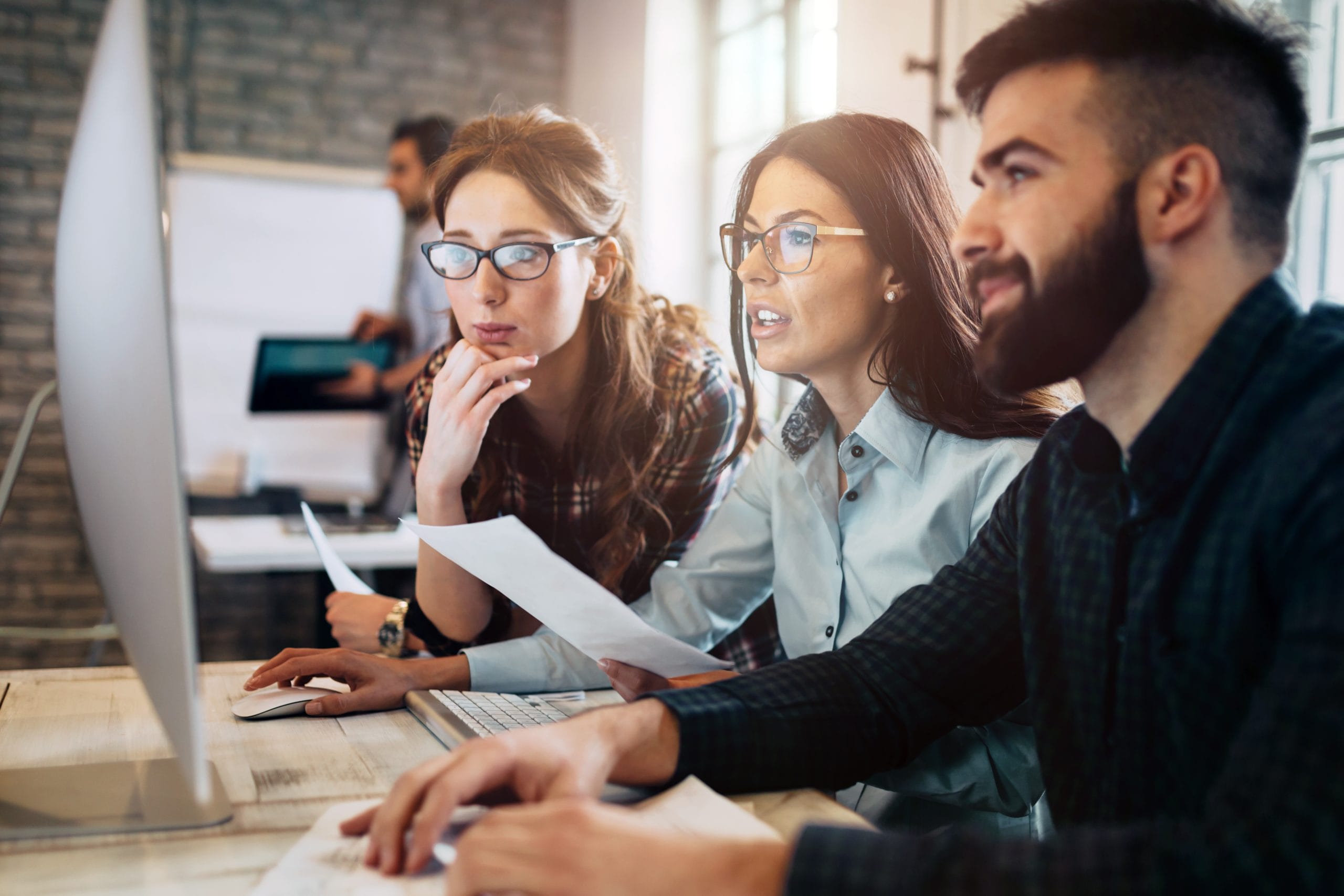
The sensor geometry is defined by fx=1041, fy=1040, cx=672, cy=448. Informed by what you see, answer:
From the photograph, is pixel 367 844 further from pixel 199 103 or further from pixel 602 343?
pixel 199 103

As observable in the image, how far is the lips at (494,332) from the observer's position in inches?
54.7

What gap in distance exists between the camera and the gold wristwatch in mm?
1354

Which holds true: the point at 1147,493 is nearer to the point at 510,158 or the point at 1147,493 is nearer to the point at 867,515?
the point at 867,515

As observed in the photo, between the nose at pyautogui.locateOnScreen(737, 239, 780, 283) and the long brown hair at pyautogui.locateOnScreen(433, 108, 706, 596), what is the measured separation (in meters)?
0.31

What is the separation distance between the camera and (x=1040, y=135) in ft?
2.36

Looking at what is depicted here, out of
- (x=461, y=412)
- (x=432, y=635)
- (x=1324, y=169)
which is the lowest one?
(x=432, y=635)

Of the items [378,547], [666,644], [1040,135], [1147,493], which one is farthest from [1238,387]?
[378,547]

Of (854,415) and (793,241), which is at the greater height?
(793,241)

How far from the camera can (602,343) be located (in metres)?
1.56

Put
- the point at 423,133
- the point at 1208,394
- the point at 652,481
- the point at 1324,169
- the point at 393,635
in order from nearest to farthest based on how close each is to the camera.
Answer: the point at 1208,394
the point at 393,635
the point at 652,481
the point at 1324,169
the point at 423,133

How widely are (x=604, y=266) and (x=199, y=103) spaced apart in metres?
3.01

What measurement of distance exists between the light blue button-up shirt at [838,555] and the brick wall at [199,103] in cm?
253

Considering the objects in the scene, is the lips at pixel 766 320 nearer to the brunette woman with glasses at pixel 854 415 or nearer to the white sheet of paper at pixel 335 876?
the brunette woman with glasses at pixel 854 415

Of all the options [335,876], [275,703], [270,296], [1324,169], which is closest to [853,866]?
[335,876]
